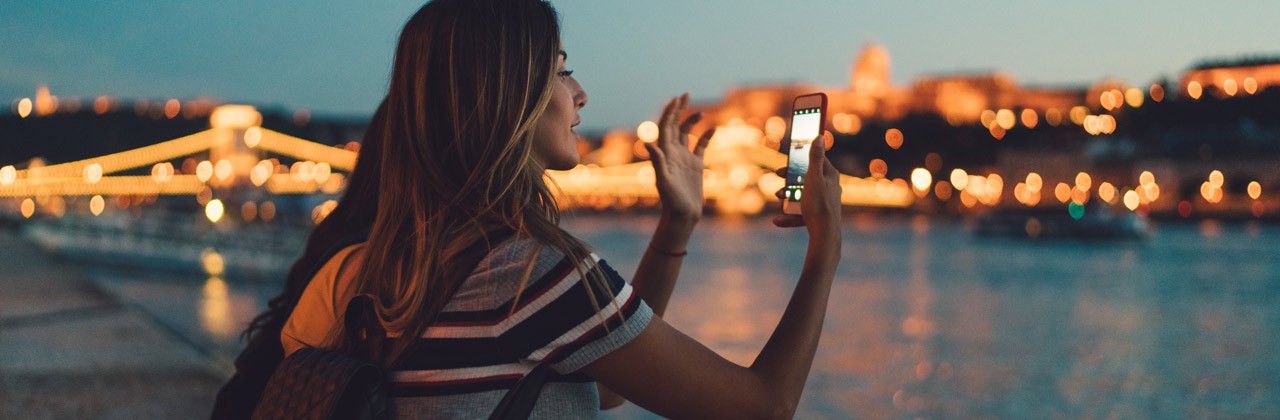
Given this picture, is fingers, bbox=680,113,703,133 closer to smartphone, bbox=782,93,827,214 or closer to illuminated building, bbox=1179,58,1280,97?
smartphone, bbox=782,93,827,214

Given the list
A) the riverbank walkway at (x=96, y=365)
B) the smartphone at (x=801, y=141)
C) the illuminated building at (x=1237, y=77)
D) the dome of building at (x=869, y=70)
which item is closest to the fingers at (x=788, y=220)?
the smartphone at (x=801, y=141)

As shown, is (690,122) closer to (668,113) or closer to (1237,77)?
(668,113)

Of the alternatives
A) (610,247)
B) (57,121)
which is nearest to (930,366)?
(610,247)

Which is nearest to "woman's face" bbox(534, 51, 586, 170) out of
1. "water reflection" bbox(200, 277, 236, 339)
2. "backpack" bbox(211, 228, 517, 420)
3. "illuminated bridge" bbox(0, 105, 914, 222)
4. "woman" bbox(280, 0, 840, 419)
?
"woman" bbox(280, 0, 840, 419)

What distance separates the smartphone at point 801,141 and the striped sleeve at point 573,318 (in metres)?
0.34

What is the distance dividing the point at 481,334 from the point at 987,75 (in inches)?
4507

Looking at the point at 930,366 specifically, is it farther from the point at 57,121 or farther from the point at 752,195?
the point at 752,195

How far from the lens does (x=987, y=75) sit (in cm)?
11062

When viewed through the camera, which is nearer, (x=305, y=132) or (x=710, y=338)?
(x=710, y=338)

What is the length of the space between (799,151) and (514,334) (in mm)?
490

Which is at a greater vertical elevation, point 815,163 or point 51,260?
point 815,163

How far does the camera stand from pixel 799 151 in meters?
1.42

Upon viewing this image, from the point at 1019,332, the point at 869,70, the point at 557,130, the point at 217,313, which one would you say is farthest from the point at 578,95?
the point at 869,70

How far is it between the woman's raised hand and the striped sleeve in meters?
0.42
